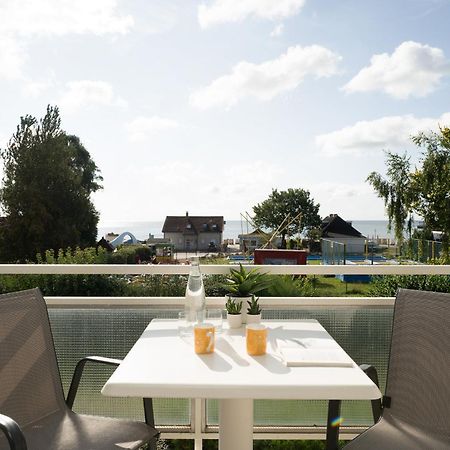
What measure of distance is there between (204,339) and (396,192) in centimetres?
2302

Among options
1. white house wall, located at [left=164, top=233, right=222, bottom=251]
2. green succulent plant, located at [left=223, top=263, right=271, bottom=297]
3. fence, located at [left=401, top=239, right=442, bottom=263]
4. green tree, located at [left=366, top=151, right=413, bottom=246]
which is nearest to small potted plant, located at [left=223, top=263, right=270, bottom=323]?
green succulent plant, located at [left=223, top=263, right=271, bottom=297]

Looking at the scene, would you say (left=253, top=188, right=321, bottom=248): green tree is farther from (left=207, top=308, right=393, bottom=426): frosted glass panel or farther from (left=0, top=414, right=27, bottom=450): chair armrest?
(left=0, top=414, right=27, bottom=450): chair armrest

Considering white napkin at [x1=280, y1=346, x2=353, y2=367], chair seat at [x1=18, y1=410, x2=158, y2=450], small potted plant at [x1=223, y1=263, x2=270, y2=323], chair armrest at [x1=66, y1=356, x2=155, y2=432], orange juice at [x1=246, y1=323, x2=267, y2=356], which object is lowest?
chair seat at [x1=18, y1=410, x2=158, y2=450]

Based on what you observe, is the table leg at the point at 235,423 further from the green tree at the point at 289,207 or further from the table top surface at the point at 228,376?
the green tree at the point at 289,207

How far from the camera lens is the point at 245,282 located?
91.3 inches

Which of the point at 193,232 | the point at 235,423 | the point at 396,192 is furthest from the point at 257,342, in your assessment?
the point at 193,232

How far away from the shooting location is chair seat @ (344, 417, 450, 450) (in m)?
1.78

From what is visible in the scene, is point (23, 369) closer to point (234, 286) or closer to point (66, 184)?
point (234, 286)

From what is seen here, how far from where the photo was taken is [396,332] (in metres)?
2.09

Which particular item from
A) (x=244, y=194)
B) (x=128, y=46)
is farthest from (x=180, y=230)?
(x=128, y=46)

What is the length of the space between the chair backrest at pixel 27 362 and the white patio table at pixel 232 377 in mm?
392

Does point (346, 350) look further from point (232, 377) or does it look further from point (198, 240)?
point (198, 240)

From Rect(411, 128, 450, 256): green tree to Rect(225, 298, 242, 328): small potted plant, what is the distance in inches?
771

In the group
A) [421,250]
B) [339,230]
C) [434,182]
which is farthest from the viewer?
[339,230]
